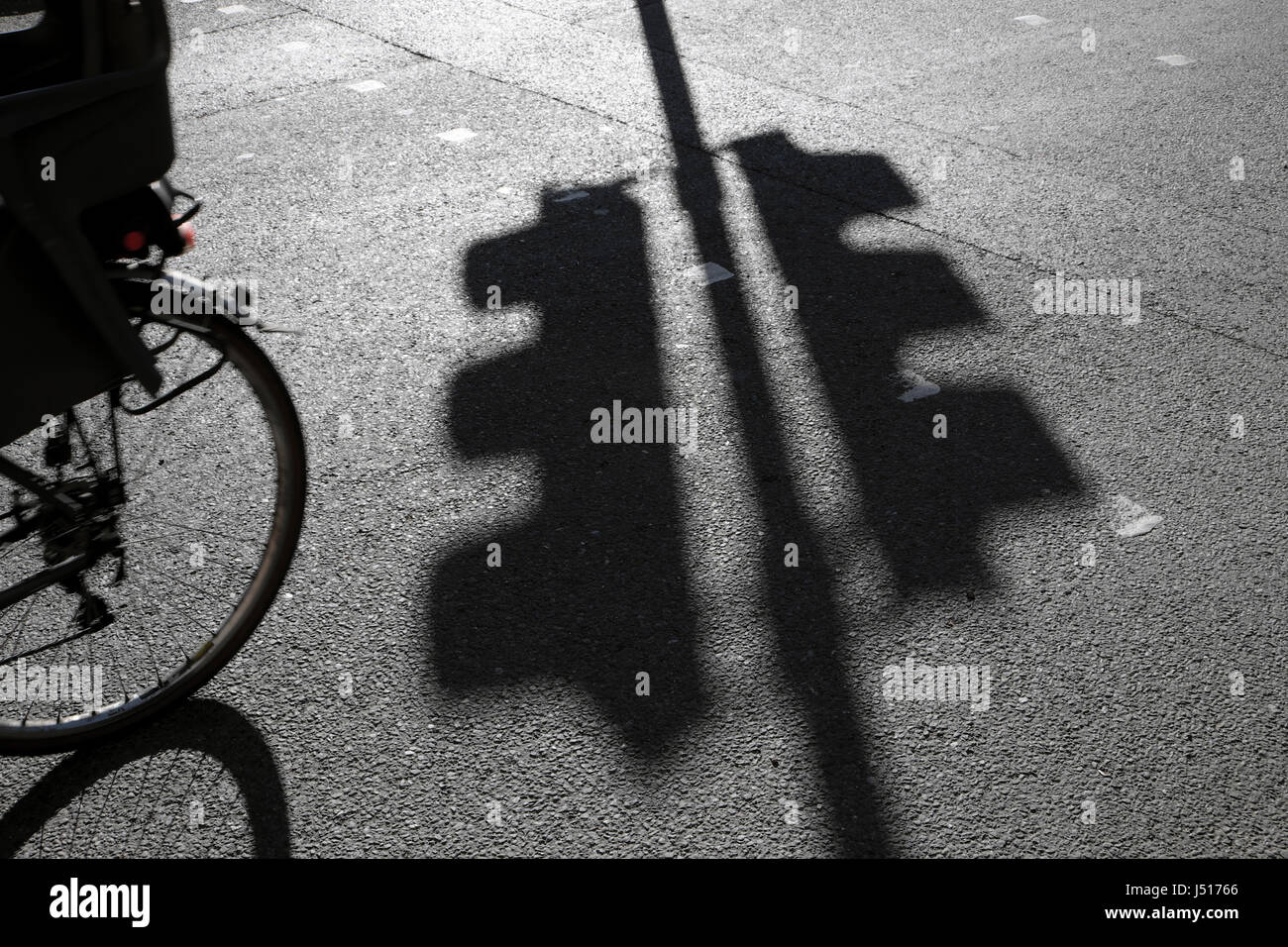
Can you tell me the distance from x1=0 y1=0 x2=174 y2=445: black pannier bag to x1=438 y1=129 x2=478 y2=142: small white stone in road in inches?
152

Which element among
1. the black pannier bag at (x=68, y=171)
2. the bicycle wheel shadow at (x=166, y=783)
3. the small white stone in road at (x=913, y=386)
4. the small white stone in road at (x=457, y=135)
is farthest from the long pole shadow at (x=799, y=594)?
the black pannier bag at (x=68, y=171)

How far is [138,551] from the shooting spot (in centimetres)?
331

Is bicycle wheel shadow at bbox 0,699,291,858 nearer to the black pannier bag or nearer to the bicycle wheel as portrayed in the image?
the bicycle wheel

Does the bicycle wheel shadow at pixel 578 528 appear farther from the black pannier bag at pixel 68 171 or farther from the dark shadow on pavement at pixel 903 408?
the black pannier bag at pixel 68 171

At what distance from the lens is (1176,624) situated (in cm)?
309

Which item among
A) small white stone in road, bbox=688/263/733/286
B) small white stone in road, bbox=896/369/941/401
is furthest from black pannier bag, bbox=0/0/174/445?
small white stone in road, bbox=688/263/733/286

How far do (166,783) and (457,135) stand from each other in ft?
14.1

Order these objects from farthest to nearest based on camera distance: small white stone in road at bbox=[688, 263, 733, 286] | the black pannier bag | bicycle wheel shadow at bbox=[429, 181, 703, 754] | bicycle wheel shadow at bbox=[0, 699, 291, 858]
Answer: small white stone in road at bbox=[688, 263, 733, 286] < bicycle wheel shadow at bbox=[429, 181, 703, 754] < bicycle wheel shadow at bbox=[0, 699, 291, 858] < the black pannier bag

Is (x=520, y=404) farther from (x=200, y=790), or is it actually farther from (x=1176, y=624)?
(x=1176, y=624)

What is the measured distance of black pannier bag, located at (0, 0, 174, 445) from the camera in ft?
7.26

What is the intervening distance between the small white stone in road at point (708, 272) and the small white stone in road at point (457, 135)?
1945 mm

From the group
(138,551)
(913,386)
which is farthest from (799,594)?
(138,551)

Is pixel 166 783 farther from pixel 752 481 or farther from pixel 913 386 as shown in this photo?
pixel 913 386
